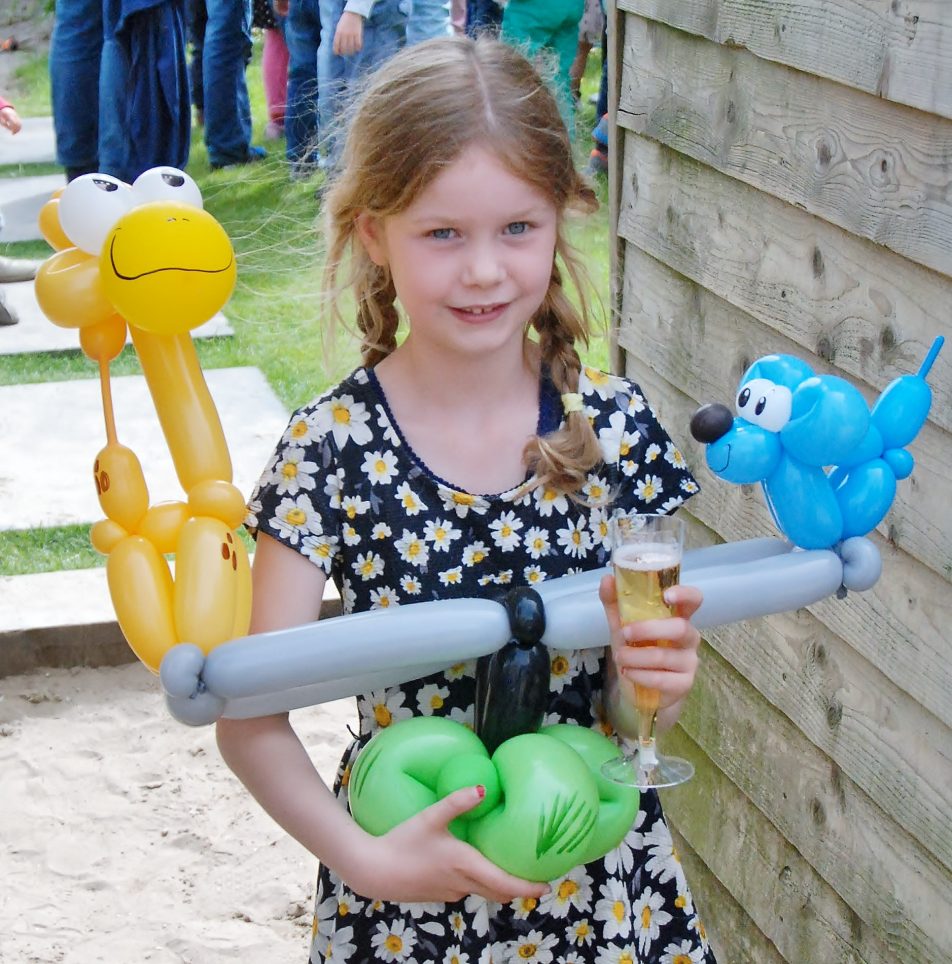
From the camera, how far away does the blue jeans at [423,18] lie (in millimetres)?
7566

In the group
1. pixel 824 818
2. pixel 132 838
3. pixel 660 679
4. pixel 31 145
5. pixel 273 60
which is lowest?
pixel 31 145

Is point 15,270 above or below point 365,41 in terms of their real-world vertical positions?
below

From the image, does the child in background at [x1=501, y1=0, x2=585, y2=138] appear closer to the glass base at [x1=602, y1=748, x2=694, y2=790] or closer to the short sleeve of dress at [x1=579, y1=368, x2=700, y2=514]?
the short sleeve of dress at [x1=579, y1=368, x2=700, y2=514]

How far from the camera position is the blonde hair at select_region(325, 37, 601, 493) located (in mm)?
1762

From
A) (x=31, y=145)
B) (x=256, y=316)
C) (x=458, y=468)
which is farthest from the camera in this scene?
(x=31, y=145)

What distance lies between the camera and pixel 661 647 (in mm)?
1604

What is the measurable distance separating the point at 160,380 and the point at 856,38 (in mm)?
1032

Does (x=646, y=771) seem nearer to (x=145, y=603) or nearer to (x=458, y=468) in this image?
(x=458, y=468)

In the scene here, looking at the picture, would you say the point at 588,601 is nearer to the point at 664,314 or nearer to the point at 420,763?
the point at 420,763

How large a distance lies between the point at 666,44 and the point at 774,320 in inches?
23.7

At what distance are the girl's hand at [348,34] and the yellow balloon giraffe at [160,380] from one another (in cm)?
589

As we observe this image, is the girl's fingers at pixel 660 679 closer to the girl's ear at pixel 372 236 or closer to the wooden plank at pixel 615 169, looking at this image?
the girl's ear at pixel 372 236

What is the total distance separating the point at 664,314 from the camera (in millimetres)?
2773

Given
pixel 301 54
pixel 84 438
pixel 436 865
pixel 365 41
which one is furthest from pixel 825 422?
pixel 301 54
